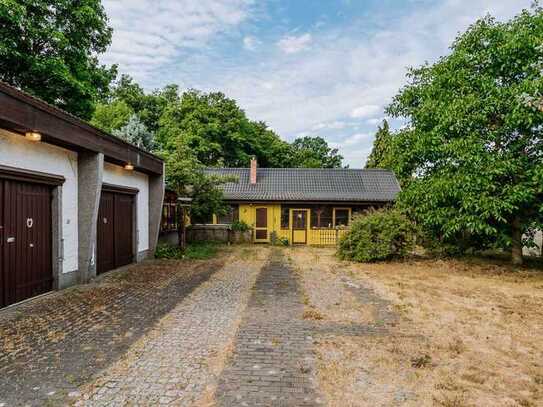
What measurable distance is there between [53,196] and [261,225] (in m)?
12.8

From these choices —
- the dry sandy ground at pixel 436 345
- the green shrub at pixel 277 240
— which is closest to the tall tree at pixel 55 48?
the green shrub at pixel 277 240

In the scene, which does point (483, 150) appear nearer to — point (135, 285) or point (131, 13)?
point (135, 285)

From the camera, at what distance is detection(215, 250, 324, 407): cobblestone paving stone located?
10.4 feet

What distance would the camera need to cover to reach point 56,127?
630cm

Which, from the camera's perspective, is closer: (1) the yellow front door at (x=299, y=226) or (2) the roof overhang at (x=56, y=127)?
(2) the roof overhang at (x=56, y=127)

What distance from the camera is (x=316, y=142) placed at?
164 ft

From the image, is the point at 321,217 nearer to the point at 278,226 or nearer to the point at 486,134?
the point at 278,226

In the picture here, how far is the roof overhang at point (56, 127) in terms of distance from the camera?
203 inches

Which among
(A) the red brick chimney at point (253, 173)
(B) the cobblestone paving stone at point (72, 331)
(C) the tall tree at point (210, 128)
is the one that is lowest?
(B) the cobblestone paving stone at point (72, 331)

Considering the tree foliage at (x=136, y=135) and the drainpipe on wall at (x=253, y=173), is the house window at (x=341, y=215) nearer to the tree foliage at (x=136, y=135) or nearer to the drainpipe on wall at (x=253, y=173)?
the drainpipe on wall at (x=253, y=173)

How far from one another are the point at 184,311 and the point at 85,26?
18.5 meters

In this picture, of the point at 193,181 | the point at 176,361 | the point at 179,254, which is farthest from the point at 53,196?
the point at 193,181

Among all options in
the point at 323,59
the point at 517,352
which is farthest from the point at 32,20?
the point at 517,352

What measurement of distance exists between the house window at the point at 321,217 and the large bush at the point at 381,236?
6.71 m
